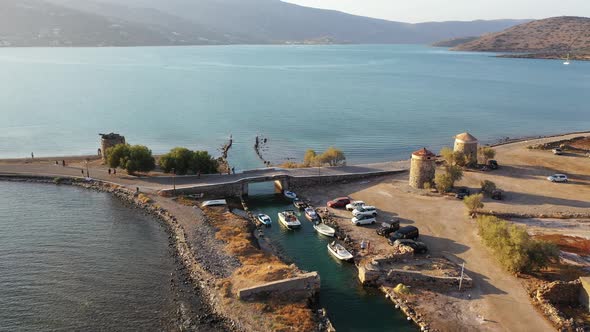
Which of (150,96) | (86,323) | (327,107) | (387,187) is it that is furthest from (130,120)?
(86,323)

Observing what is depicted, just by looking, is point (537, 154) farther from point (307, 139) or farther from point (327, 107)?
point (327, 107)

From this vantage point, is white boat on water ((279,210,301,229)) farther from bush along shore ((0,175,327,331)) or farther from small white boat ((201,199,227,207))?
small white boat ((201,199,227,207))

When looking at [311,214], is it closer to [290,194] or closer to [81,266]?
[290,194]

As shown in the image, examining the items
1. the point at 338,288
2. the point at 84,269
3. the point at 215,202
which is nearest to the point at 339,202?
the point at 215,202

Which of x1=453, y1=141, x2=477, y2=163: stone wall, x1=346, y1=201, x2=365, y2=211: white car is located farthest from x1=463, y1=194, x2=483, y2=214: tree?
x1=453, y1=141, x2=477, y2=163: stone wall

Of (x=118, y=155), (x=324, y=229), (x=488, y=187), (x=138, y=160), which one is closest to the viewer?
(x=324, y=229)
